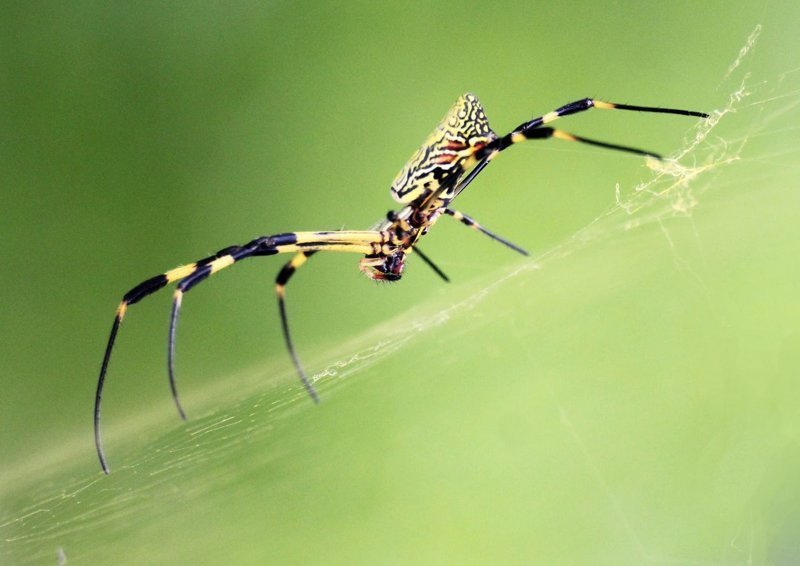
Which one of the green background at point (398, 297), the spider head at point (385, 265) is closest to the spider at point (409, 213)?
the spider head at point (385, 265)

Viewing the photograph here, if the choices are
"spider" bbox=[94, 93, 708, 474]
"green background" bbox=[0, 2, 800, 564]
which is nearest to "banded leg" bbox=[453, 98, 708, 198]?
"spider" bbox=[94, 93, 708, 474]

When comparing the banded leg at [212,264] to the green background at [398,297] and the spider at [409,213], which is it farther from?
the green background at [398,297]

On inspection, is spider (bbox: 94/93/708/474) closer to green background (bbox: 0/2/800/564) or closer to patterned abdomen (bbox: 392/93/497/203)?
patterned abdomen (bbox: 392/93/497/203)

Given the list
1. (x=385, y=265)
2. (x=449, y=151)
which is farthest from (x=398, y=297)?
(x=449, y=151)

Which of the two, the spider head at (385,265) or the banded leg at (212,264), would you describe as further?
the spider head at (385,265)

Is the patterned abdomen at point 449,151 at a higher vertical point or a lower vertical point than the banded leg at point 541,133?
higher

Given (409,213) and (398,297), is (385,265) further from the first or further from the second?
(398,297)
